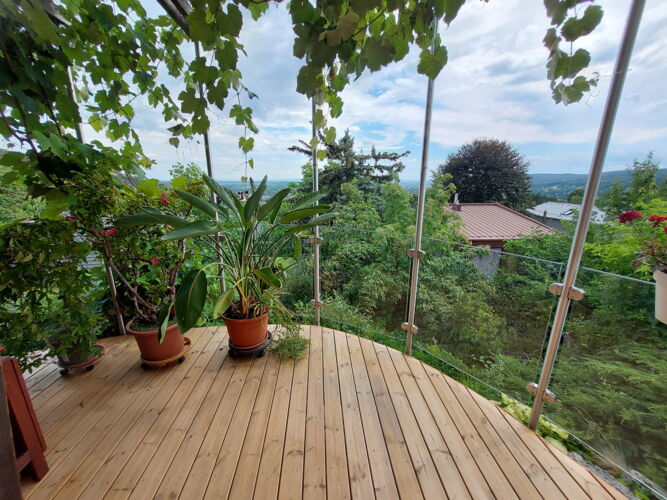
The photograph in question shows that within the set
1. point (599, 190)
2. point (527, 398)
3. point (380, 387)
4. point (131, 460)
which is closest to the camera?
point (599, 190)

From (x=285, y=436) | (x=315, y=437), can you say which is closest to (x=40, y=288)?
(x=285, y=436)

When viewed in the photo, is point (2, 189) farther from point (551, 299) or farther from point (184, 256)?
point (551, 299)

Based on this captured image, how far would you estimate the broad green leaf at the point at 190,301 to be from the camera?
4.61ft

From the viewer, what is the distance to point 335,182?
6.82 metres

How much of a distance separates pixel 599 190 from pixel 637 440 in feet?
3.64

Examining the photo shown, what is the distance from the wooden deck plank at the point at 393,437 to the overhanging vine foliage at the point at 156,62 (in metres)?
1.44

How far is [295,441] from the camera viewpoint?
1345 millimetres

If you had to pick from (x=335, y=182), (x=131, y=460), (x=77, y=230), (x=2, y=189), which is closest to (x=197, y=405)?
(x=131, y=460)

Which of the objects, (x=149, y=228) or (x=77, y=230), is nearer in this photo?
(x=77, y=230)

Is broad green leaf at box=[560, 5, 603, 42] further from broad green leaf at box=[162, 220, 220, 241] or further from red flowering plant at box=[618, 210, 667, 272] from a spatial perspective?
broad green leaf at box=[162, 220, 220, 241]

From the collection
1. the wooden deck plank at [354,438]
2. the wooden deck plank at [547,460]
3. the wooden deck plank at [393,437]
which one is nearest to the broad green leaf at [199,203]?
the wooden deck plank at [354,438]

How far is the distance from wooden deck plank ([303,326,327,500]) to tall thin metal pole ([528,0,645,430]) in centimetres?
113

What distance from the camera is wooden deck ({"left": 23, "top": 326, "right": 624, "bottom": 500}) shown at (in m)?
1.14

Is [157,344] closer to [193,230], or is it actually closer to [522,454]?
[193,230]
